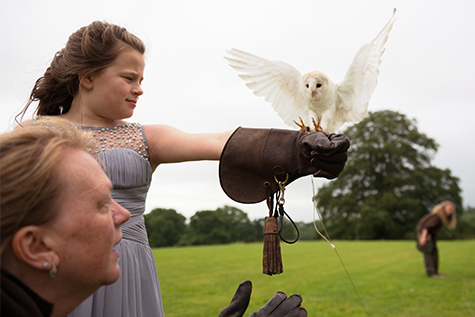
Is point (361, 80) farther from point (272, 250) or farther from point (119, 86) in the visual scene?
point (119, 86)

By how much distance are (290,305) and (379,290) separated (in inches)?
271

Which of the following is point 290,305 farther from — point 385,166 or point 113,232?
point 385,166

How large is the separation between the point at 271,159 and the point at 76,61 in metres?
0.93

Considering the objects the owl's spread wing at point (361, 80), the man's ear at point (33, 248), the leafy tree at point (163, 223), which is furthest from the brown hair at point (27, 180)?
the leafy tree at point (163, 223)

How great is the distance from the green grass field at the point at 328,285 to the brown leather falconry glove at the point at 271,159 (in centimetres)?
424

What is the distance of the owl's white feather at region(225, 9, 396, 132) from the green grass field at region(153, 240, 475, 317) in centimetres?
405

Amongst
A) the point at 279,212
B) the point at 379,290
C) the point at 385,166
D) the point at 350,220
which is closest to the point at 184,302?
the point at 379,290

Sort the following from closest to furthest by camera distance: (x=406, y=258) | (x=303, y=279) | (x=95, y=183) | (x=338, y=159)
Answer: (x=95, y=183)
(x=338, y=159)
(x=303, y=279)
(x=406, y=258)

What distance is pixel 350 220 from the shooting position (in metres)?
27.9

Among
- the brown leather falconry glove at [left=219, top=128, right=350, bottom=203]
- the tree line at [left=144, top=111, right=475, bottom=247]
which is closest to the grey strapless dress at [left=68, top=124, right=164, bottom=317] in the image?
the brown leather falconry glove at [left=219, top=128, right=350, bottom=203]

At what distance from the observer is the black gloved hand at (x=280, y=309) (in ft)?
4.05

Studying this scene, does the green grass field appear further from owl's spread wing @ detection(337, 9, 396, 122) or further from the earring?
the earring

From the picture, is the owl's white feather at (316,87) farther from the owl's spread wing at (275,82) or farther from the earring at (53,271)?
the earring at (53,271)

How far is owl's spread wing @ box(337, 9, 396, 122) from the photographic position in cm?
190
